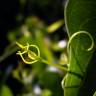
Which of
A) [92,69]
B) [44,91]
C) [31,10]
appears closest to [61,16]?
[31,10]

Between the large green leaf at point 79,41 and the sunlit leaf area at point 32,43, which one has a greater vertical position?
the large green leaf at point 79,41

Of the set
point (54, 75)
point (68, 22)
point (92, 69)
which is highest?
point (68, 22)

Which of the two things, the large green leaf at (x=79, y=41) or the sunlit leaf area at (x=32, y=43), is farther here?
the sunlit leaf area at (x=32, y=43)

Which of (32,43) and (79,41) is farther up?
(79,41)

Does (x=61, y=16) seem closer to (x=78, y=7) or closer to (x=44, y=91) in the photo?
(x=44, y=91)
